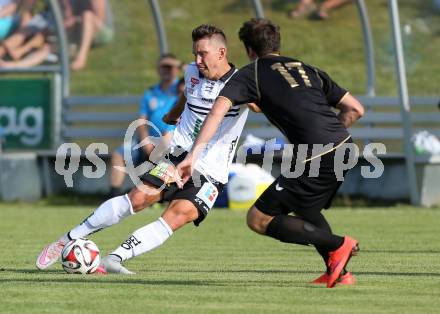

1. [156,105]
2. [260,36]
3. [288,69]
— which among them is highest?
[260,36]

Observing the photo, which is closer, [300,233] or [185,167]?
[185,167]

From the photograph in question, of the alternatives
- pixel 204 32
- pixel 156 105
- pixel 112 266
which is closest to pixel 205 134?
pixel 204 32

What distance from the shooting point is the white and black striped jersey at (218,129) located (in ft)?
29.5

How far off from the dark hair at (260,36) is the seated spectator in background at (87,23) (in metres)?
11.2

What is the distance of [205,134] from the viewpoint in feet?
24.9

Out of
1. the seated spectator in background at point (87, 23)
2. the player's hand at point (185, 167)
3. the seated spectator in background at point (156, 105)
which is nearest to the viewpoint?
the player's hand at point (185, 167)

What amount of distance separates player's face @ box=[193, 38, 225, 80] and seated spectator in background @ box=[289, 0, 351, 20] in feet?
30.2

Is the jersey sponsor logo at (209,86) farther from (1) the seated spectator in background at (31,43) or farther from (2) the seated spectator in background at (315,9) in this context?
(1) the seated spectator in background at (31,43)

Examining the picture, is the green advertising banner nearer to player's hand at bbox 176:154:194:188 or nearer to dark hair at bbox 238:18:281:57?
dark hair at bbox 238:18:281:57

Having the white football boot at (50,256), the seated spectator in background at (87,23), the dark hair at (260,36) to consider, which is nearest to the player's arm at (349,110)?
the dark hair at (260,36)

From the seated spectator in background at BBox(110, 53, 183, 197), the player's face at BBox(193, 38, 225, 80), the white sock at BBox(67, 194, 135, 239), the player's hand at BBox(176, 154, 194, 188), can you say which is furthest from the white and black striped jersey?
the seated spectator in background at BBox(110, 53, 183, 197)

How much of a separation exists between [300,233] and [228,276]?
1.10 metres

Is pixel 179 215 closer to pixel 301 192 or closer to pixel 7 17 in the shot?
pixel 301 192

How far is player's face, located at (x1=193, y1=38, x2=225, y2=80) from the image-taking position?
29.1 ft
